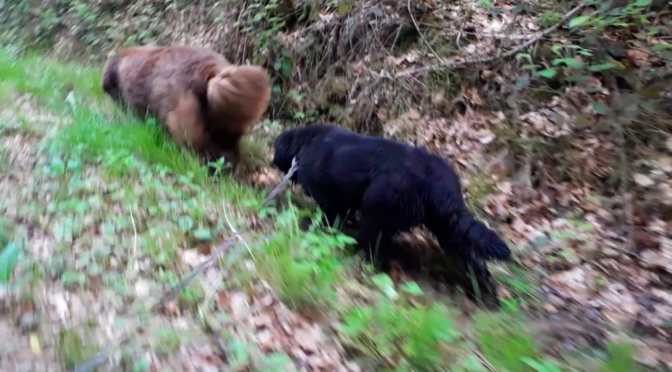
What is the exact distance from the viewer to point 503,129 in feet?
18.5

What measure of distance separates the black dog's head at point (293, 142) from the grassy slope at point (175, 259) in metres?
0.39

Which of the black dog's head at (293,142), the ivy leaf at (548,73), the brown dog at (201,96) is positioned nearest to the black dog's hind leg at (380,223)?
the black dog's head at (293,142)

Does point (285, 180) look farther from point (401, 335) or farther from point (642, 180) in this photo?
point (642, 180)

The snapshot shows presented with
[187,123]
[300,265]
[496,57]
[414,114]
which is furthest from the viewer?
[414,114]

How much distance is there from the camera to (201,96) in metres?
5.14

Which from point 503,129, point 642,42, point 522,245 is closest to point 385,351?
point 522,245

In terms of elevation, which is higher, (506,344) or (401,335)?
(401,335)

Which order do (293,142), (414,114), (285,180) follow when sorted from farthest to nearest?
(414,114) → (293,142) → (285,180)

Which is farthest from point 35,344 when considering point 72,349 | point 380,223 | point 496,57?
point 496,57

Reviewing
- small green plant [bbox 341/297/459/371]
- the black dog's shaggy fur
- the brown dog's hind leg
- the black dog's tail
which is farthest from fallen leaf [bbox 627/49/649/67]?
the brown dog's hind leg

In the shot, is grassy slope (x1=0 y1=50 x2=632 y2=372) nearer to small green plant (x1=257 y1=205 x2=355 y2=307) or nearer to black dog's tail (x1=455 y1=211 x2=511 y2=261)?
small green plant (x1=257 y1=205 x2=355 y2=307)

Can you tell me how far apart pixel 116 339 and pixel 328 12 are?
5.95 metres

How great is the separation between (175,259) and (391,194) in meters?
1.62

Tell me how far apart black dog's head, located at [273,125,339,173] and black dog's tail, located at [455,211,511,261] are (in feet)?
5.27
